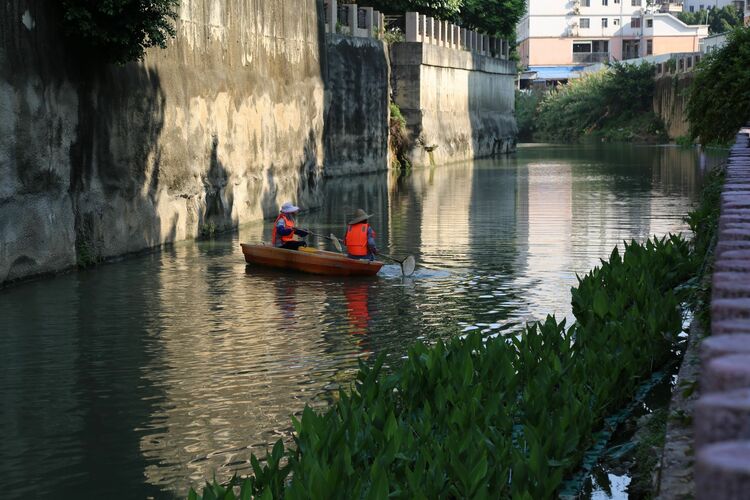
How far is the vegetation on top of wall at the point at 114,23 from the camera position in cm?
1625

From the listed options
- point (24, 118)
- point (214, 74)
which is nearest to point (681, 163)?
point (214, 74)

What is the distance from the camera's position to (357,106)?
4206 centimetres

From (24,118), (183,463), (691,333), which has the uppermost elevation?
(24,118)

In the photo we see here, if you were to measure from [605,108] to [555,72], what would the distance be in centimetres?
2728

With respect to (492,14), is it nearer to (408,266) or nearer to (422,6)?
(422,6)

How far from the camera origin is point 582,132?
85000mm

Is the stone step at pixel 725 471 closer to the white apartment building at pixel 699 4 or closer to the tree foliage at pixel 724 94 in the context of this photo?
the tree foliage at pixel 724 94

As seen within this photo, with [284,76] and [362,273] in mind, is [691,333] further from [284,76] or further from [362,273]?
[284,76]

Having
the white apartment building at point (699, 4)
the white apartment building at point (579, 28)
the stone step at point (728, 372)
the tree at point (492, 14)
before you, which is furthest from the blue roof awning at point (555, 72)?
the stone step at point (728, 372)

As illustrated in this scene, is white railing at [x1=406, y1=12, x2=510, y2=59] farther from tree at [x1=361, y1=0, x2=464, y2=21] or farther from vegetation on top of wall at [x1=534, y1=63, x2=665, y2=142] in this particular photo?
vegetation on top of wall at [x1=534, y1=63, x2=665, y2=142]

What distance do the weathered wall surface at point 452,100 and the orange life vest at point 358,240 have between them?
29434 millimetres

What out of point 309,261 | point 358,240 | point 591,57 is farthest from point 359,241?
point 591,57

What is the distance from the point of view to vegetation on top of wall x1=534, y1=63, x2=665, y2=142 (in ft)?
263

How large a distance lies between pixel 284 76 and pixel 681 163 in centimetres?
2592
